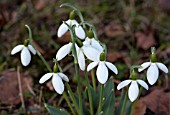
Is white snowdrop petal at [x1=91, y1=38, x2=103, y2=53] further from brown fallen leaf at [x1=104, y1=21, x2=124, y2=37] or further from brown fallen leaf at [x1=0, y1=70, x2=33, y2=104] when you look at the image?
brown fallen leaf at [x1=104, y1=21, x2=124, y2=37]

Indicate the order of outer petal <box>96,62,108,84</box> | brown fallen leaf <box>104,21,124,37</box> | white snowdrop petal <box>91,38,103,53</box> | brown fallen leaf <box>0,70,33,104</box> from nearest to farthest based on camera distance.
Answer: outer petal <box>96,62,108,84</box> → white snowdrop petal <box>91,38,103,53</box> → brown fallen leaf <box>0,70,33,104</box> → brown fallen leaf <box>104,21,124,37</box>

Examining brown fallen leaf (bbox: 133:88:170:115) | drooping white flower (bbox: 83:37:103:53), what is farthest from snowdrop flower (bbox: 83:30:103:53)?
brown fallen leaf (bbox: 133:88:170:115)

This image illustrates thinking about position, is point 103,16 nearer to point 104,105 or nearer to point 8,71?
point 8,71

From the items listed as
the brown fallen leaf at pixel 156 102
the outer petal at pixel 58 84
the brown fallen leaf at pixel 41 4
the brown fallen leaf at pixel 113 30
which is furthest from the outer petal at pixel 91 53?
the brown fallen leaf at pixel 41 4

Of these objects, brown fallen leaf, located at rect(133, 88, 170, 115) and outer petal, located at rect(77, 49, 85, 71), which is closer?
outer petal, located at rect(77, 49, 85, 71)

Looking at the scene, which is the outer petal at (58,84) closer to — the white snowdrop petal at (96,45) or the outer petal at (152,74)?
the white snowdrop petal at (96,45)

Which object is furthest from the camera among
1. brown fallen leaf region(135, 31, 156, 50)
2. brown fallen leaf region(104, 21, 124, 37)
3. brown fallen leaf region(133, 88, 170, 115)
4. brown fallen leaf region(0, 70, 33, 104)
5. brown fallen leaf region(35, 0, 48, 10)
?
brown fallen leaf region(35, 0, 48, 10)

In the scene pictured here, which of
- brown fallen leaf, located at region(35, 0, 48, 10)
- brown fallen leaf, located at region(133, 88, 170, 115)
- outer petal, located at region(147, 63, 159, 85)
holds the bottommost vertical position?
brown fallen leaf, located at region(133, 88, 170, 115)
